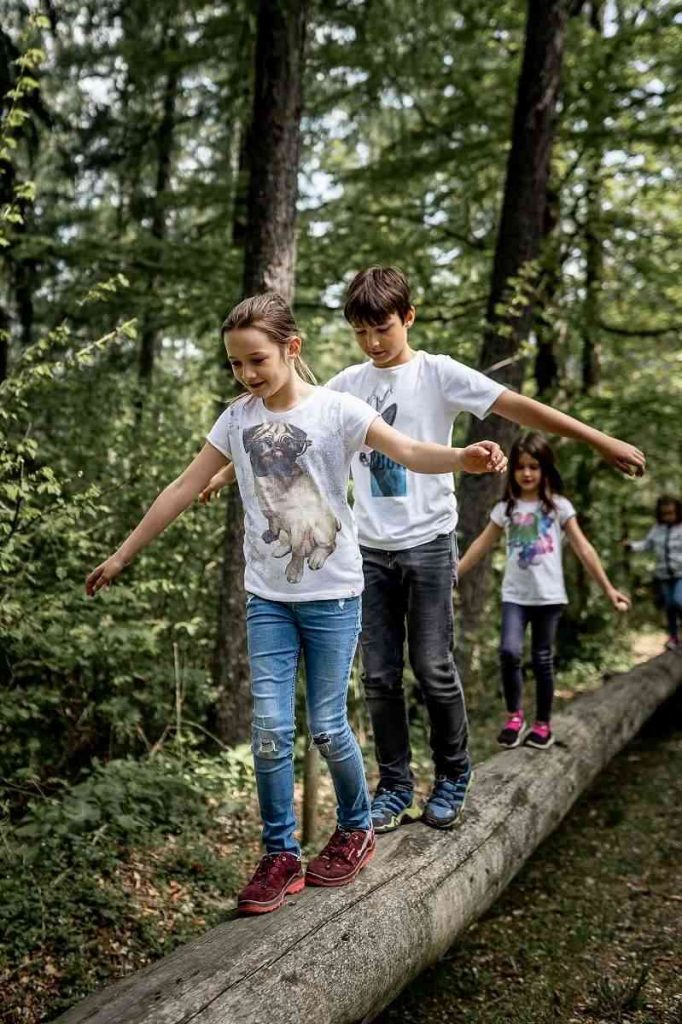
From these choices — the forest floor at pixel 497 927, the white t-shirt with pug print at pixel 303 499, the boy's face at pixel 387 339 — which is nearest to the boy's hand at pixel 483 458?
the white t-shirt with pug print at pixel 303 499

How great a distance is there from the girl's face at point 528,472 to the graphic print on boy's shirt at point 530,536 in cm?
17

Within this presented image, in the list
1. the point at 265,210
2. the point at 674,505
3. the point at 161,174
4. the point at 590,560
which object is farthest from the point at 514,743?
the point at 161,174

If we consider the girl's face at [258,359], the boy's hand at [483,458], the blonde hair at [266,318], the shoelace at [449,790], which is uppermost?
the blonde hair at [266,318]

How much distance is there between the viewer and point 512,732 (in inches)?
198

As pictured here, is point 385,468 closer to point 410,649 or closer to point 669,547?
point 410,649

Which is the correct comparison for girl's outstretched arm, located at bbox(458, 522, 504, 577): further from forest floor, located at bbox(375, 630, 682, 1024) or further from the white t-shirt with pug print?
the white t-shirt with pug print

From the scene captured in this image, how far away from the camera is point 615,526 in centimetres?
1308

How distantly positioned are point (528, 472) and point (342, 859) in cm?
282

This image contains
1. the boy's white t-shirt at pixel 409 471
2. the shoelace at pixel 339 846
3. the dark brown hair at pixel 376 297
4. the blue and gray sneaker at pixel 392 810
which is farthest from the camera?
the blue and gray sneaker at pixel 392 810

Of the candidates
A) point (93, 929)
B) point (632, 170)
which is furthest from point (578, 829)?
point (632, 170)

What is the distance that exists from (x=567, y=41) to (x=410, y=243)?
267cm

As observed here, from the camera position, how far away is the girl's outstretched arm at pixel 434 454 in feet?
8.41

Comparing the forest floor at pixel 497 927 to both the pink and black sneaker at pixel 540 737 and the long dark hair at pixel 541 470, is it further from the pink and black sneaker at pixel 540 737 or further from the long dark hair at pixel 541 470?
the long dark hair at pixel 541 470

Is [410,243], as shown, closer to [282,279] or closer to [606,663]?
[282,279]
